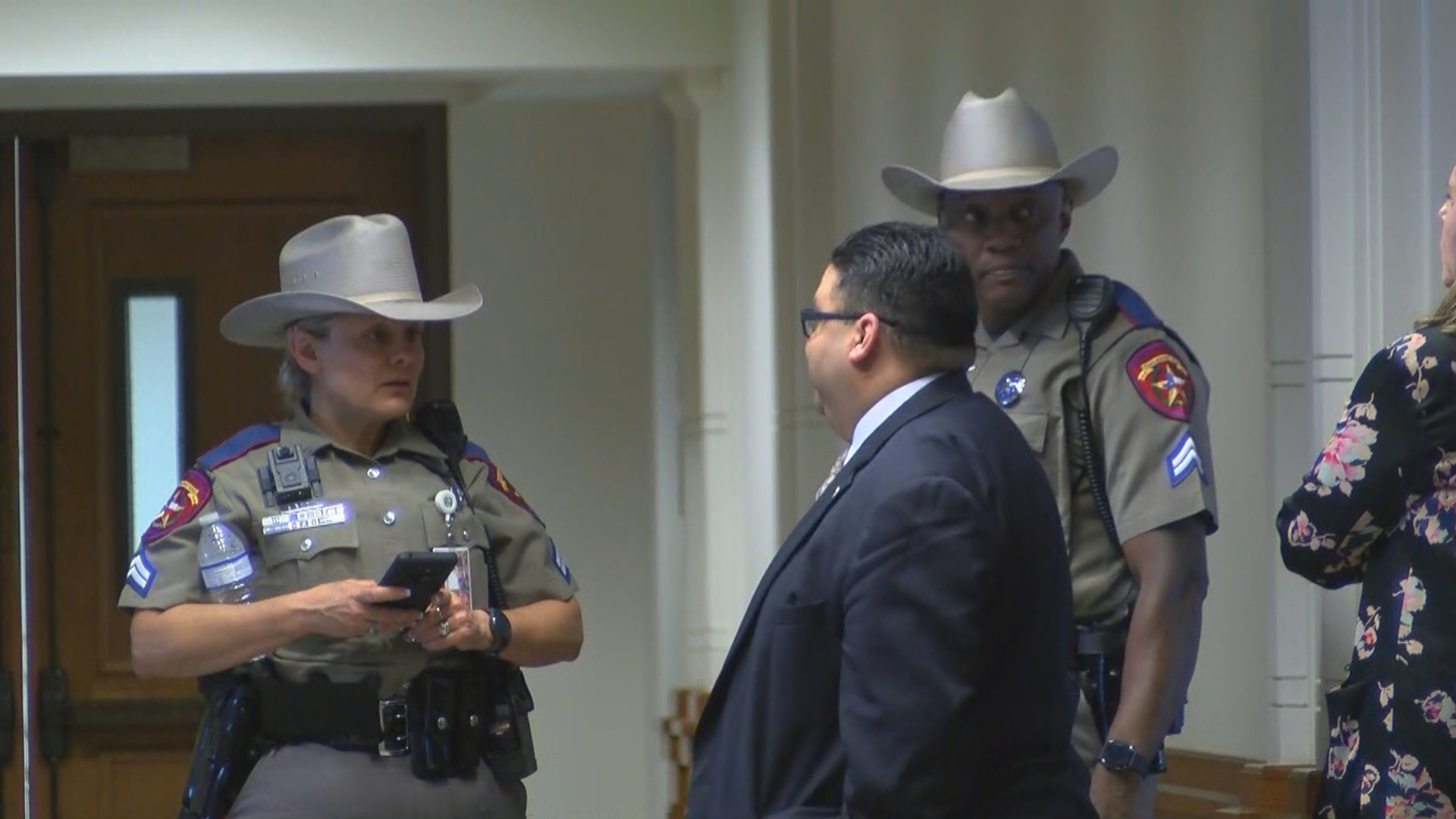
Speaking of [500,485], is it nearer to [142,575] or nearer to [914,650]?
[142,575]

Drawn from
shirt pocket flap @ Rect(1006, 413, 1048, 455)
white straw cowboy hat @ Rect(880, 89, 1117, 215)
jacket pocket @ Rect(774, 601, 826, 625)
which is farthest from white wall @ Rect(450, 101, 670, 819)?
jacket pocket @ Rect(774, 601, 826, 625)

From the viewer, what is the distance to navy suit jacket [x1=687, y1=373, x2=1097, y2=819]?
6.77 ft

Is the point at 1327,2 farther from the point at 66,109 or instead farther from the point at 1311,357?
the point at 66,109

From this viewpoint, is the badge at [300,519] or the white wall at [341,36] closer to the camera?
the badge at [300,519]

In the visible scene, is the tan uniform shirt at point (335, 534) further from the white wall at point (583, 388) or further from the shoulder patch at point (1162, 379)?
the white wall at point (583, 388)

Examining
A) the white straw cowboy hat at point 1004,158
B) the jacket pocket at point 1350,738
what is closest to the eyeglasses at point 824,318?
the white straw cowboy hat at point 1004,158

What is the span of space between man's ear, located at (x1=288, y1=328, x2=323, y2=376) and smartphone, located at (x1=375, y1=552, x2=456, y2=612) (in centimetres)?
44

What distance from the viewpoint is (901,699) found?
6.75 ft

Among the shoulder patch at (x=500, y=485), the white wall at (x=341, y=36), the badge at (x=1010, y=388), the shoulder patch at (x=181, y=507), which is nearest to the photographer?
the shoulder patch at (x=181, y=507)

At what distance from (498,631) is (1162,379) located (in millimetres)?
991

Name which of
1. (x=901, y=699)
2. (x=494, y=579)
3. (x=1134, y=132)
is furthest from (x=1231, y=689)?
(x=901, y=699)

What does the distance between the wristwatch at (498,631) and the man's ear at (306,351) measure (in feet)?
1.50

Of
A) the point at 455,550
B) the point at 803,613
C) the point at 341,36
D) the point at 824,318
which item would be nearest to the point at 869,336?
the point at 824,318

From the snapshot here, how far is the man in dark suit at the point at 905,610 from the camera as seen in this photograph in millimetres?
2068
